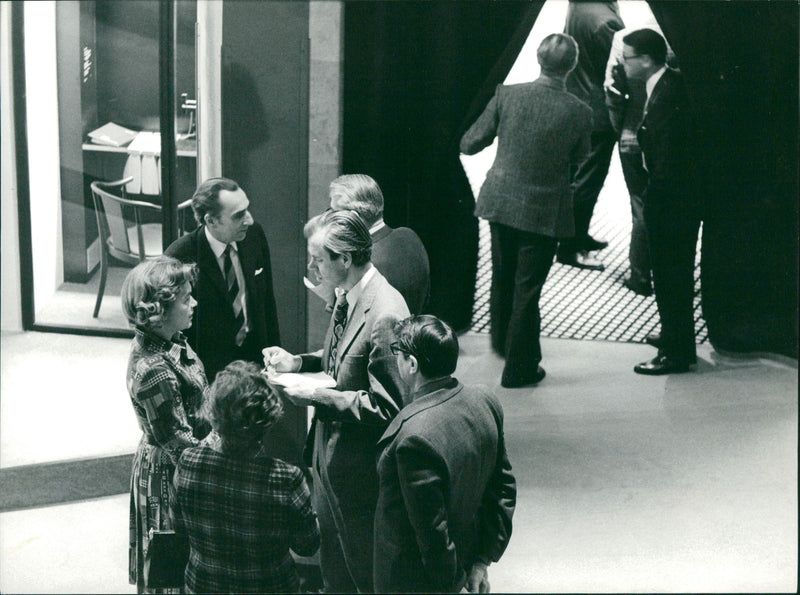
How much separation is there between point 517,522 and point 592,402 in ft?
1.95

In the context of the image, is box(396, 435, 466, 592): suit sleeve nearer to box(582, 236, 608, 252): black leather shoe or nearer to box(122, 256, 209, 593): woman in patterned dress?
box(122, 256, 209, 593): woman in patterned dress

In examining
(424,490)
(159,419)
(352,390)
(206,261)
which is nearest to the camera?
(424,490)

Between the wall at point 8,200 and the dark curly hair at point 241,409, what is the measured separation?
167 centimetres

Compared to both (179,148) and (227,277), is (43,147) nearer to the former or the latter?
(179,148)

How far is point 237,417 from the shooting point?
284 cm

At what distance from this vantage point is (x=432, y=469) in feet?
9.05

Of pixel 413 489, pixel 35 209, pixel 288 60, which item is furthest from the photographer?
pixel 35 209

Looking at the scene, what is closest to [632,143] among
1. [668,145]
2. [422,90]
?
[668,145]

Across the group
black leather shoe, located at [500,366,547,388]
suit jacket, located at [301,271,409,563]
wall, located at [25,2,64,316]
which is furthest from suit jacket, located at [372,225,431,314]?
wall, located at [25,2,64,316]

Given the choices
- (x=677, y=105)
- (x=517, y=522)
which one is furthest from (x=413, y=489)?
(x=677, y=105)

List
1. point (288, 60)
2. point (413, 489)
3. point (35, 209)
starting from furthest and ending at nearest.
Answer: point (35, 209)
point (288, 60)
point (413, 489)

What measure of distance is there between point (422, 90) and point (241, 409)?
5.50 ft

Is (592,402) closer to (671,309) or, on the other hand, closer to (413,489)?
(671,309)

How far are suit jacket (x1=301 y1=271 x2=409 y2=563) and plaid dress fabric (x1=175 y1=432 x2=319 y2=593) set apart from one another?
386 millimetres
